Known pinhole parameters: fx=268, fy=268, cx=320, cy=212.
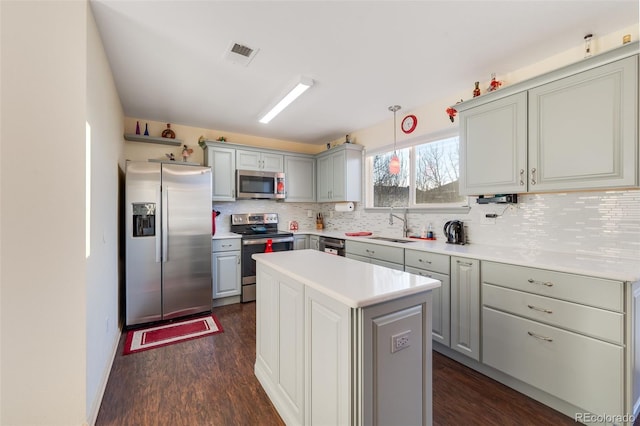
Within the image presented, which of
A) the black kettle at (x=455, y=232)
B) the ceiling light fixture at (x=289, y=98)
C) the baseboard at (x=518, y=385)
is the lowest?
the baseboard at (x=518, y=385)

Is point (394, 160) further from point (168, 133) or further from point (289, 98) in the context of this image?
point (168, 133)

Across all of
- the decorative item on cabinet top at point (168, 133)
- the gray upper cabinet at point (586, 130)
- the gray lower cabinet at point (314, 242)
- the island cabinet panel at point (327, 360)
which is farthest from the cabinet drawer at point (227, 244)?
the gray upper cabinet at point (586, 130)

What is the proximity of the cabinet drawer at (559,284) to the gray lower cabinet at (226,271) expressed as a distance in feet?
9.86

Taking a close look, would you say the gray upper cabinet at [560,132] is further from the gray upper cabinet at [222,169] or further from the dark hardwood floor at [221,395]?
the gray upper cabinet at [222,169]

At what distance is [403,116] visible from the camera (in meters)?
3.53

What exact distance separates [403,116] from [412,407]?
10.6 ft

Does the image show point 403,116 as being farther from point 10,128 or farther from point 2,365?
point 2,365

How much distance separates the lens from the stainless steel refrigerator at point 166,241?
299 cm

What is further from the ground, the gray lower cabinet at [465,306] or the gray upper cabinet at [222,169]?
the gray upper cabinet at [222,169]

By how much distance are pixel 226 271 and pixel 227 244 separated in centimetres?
37

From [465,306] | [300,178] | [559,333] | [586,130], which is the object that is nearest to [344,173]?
[300,178]

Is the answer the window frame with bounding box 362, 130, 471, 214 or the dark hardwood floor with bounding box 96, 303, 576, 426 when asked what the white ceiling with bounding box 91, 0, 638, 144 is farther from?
the dark hardwood floor with bounding box 96, 303, 576, 426

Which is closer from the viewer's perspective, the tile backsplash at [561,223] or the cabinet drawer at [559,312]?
the cabinet drawer at [559,312]

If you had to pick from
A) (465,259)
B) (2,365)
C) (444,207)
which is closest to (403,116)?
(444,207)
